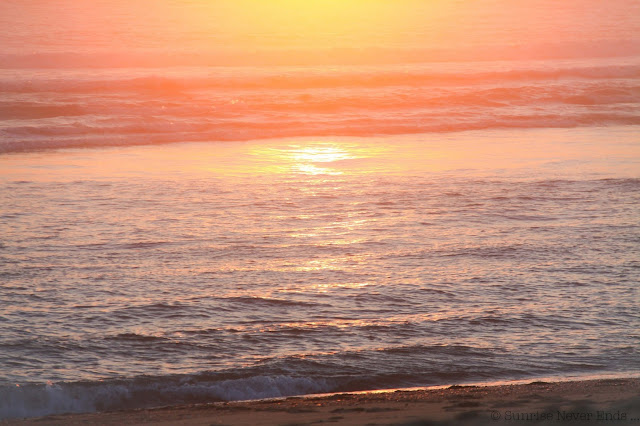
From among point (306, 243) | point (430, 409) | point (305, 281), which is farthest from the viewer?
point (306, 243)

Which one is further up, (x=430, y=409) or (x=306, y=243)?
(x=430, y=409)

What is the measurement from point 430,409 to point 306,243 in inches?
159

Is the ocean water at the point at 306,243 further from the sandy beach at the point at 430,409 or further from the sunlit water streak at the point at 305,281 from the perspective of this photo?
the sandy beach at the point at 430,409

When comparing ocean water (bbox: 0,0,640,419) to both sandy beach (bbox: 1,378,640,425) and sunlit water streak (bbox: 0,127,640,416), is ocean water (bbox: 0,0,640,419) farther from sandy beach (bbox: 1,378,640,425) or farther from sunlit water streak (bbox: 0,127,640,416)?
sandy beach (bbox: 1,378,640,425)

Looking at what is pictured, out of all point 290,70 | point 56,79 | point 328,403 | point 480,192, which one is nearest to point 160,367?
point 328,403

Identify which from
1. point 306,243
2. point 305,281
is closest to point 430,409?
point 305,281

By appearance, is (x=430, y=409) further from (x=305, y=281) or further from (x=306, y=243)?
(x=306, y=243)

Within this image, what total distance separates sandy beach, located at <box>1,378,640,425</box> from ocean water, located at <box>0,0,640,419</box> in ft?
0.83

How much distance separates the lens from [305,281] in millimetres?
7102

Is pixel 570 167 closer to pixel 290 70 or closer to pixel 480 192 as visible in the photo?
pixel 480 192

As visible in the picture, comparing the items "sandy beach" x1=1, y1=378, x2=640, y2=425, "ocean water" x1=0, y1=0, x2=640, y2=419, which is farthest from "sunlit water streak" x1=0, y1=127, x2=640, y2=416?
"sandy beach" x1=1, y1=378, x2=640, y2=425

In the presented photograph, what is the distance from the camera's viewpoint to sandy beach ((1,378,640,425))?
14.1 ft

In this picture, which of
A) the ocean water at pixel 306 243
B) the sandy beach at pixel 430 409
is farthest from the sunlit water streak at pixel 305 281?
the sandy beach at pixel 430 409

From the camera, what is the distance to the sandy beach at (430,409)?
14.1 ft
